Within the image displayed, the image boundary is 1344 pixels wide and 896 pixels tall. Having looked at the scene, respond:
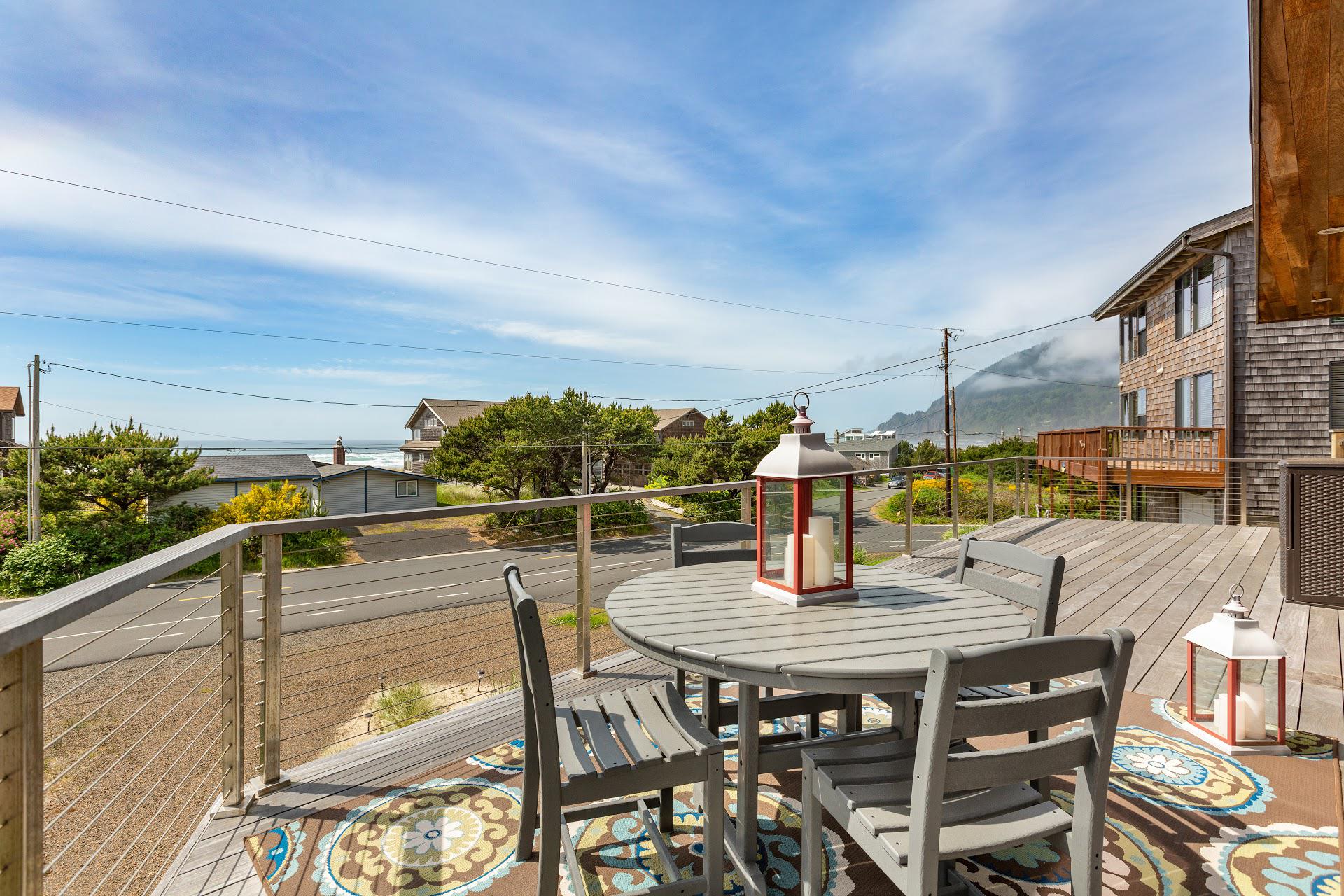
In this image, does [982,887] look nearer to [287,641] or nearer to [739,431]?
[287,641]

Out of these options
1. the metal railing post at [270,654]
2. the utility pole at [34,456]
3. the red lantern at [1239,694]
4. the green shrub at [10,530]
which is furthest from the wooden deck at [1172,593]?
the green shrub at [10,530]

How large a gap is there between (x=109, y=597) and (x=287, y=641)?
538 inches

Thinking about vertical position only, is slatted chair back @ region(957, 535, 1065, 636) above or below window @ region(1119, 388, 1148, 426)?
below

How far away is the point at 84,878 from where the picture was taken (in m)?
6.17

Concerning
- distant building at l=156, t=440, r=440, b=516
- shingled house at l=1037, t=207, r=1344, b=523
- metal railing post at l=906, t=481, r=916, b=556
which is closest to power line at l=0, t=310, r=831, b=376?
distant building at l=156, t=440, r=440, b=516

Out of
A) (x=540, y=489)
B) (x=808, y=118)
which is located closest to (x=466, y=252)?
(x=540, y=489)

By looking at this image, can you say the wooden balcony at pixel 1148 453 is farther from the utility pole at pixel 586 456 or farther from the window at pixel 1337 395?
the utility pole at pixel 586 456

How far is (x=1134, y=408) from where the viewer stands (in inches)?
599

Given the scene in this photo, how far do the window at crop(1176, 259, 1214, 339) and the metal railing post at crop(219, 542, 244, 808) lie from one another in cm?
1464

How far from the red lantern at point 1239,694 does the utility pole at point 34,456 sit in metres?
25.7

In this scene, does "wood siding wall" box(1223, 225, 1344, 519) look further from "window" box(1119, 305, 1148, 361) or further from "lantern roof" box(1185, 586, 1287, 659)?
"lantern roof" box(1185, 586, 1287, 659)

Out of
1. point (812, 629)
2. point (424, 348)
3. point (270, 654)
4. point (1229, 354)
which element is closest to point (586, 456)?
point (1229, 354)

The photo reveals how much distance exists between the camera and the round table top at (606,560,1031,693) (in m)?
1.40

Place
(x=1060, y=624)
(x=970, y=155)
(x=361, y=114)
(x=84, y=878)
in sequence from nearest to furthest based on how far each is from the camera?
(x=1060, y=624) → (x=84, y=878) → (x=970, y=155) → (x=361, y=114)
